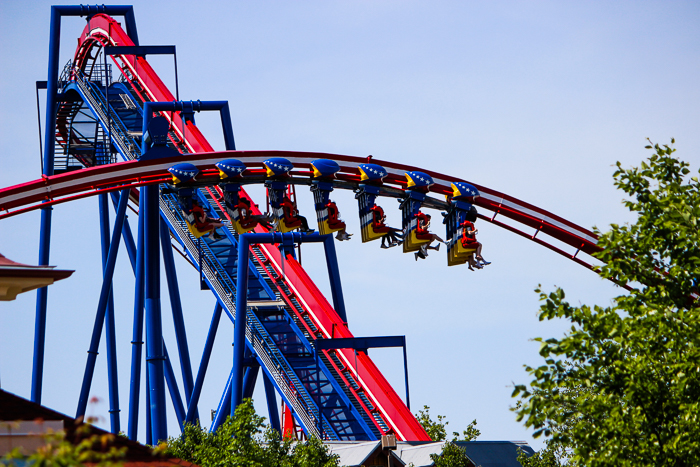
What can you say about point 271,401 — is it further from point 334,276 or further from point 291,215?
point 291,215

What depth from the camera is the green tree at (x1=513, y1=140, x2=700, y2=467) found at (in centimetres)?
909

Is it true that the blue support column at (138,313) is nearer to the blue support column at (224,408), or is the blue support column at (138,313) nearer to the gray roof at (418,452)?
the blue support column at (224,408)

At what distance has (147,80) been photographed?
26453 millimetres

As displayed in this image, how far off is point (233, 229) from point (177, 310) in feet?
8.32

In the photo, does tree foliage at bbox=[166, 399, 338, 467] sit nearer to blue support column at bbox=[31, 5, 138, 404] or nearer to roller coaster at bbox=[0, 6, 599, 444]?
roller coaster at bbox=[0, 6, 599, 444]

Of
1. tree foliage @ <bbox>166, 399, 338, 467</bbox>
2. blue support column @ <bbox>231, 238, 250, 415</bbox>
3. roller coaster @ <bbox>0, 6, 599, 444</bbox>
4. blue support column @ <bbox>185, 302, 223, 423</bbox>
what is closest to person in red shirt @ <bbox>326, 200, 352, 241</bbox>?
roller coaster @ <bbox>0, 6, 599, 444</bbox>

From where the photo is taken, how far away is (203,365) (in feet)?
77.5

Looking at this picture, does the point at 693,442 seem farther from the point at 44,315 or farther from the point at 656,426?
the point at 44,315

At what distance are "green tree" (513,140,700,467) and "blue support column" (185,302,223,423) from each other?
14.3m

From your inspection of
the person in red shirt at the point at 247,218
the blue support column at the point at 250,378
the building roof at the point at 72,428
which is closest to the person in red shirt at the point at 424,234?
the person in red shirt at the point at 247,218

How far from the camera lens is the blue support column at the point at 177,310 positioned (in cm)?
2266

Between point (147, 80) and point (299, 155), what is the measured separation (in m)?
10.5

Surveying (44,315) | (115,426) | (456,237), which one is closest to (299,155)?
(456,237)

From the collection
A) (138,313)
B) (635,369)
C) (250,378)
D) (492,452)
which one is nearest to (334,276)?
(250,378)
